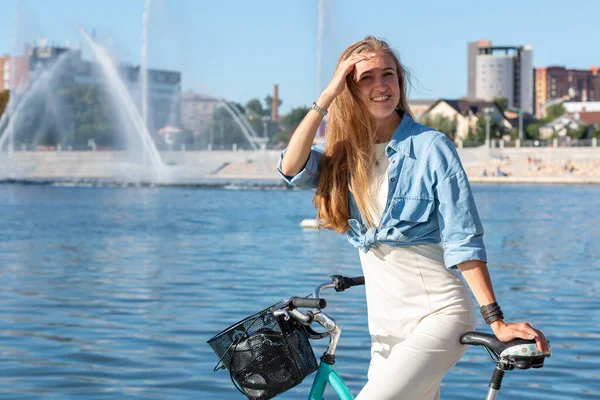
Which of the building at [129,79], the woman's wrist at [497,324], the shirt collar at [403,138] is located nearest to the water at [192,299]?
the woman's wrist at [497,324]

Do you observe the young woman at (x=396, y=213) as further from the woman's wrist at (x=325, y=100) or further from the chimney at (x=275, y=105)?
the chimney at (x=275, y=105)

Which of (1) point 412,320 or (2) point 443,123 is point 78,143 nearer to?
(2) point 443,123

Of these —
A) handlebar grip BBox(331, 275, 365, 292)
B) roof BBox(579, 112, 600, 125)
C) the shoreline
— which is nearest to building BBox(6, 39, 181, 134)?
the shoreline

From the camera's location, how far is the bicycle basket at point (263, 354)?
328 cm

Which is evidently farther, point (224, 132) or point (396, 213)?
point (224, 132)

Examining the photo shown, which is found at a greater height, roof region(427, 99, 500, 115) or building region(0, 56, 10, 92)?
building region(0, 56, 10, 92)

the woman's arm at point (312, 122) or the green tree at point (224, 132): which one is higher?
the woman's arm at point (312, 122)

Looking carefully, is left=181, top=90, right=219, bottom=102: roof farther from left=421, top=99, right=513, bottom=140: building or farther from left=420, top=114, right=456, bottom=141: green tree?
left=421, top=99, right=513, bottom=140: building

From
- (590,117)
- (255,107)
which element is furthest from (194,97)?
(255,107)

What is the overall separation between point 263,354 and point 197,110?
268 ft

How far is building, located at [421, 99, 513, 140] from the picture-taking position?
13338 centimetres

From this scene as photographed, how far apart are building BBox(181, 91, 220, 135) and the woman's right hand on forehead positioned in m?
69.6

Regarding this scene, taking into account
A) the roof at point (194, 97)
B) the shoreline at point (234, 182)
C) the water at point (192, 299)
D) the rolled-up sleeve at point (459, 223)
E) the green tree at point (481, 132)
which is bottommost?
the shoreline at point (234, 182)

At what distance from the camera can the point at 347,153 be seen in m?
3.50
